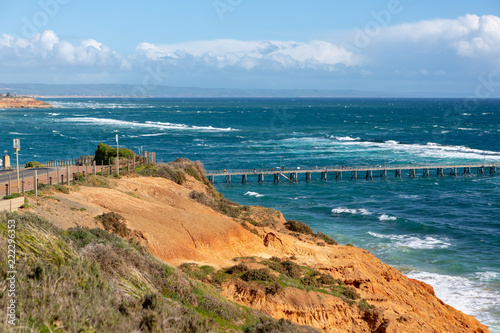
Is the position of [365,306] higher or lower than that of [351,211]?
higher

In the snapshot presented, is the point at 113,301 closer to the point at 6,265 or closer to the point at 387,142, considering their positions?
the point at 6,265

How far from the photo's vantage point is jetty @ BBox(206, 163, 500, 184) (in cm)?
6581

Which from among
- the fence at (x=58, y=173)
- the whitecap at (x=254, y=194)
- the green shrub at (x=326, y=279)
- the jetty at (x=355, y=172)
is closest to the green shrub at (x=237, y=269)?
the green shrub at (x=326, y=279)

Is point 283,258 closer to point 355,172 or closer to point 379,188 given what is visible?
point 379,188

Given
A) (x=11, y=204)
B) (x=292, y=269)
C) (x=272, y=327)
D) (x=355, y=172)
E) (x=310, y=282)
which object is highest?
(x=11, y=204)

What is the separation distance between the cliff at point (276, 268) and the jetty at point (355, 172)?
37341 mm

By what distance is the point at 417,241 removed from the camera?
3772 cm

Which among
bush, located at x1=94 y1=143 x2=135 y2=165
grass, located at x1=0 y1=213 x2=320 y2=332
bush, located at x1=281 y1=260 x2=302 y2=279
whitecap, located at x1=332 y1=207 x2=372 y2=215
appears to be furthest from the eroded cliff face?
whitecap, located at x1=332 y1=207 x2=372 y2=215

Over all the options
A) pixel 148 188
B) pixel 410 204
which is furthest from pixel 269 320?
pixel 410 204

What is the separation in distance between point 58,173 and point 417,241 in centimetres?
2444

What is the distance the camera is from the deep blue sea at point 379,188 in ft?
106

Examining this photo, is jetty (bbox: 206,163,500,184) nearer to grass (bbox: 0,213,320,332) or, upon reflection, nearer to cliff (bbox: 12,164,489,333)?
cliff (bbox: 12,164,489,333)

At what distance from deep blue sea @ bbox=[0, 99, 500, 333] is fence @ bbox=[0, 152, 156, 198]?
14867 millimetres

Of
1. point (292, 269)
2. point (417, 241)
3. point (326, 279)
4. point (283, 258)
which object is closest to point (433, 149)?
point (417, 241)
